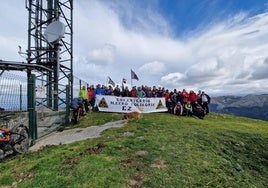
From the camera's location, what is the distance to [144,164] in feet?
27.1

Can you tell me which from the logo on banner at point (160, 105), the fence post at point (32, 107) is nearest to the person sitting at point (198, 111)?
the logo on banner at point (160, 105)

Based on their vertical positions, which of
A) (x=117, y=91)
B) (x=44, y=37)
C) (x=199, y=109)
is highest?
(x=44, y=37)

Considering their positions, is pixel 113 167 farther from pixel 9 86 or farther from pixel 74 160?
pixel 9 86

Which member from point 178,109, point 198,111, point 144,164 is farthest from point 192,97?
point 144,164

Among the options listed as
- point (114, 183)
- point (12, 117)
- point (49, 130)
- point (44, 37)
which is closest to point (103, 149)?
point (114, 183)

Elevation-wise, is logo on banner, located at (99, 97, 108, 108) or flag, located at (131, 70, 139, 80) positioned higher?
flag, located at (131, 70, 139, 80)

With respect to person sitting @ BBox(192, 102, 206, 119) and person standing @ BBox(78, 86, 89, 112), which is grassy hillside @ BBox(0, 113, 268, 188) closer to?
person standing @ BBox(78, 86, 89, 112)

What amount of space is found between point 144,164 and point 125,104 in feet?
44.8

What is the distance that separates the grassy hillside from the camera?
7.33 meters

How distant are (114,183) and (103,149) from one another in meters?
2.45

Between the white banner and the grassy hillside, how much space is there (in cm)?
916

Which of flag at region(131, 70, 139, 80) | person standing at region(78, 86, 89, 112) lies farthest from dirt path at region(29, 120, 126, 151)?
flag at region(131, 70, 139, 80)

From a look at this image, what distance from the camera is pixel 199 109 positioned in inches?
887

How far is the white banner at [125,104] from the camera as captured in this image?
21375 millimetres
